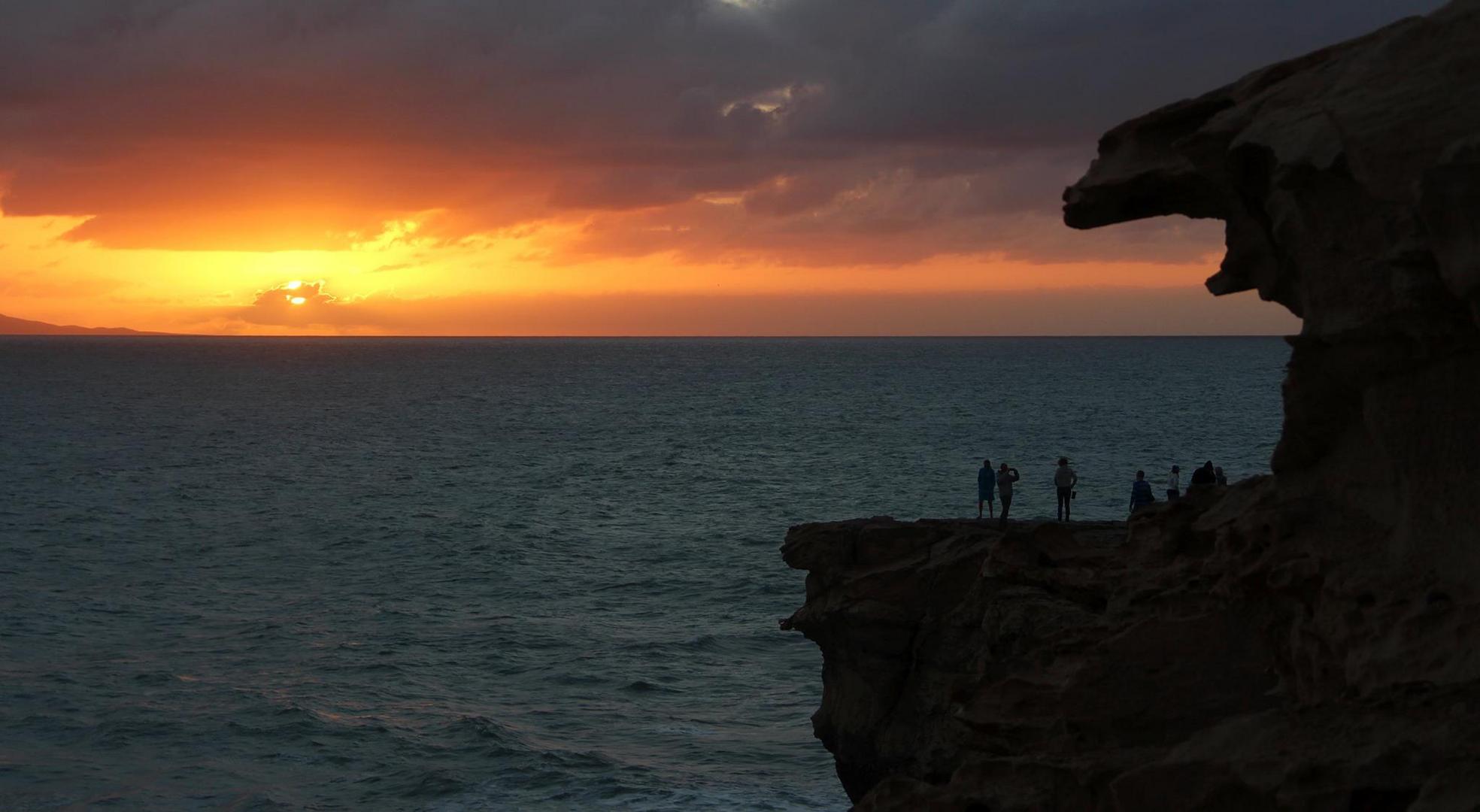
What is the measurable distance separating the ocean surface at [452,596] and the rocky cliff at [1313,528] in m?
13.3

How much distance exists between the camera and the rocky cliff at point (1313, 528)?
859cm

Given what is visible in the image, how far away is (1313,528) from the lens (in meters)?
10.2

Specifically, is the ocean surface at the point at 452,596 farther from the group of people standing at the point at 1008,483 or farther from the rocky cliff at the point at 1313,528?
the rocky cliff at the point at 1313,528

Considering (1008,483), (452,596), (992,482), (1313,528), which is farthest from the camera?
(452,596)

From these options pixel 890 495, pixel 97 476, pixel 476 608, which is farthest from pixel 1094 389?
pixel 476 608

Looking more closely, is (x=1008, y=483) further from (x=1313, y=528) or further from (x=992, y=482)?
(x=1313, y=528)

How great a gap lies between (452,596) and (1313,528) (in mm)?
35212

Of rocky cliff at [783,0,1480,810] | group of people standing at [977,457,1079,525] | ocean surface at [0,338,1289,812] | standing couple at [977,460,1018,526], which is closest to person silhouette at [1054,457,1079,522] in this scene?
group of people standing at [977,457,1079,525]

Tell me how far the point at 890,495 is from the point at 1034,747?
49.6 metres

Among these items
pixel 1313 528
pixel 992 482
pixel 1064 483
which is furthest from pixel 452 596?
pixel 1313 528

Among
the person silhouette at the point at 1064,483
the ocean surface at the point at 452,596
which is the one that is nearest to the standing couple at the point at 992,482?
the person silhouette at the point at 1064,483

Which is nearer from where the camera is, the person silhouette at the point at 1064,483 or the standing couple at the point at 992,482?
the standing couple at the point at 992,482

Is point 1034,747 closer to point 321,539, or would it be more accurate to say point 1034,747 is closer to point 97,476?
point 321,539

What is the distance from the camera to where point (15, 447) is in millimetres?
88062
